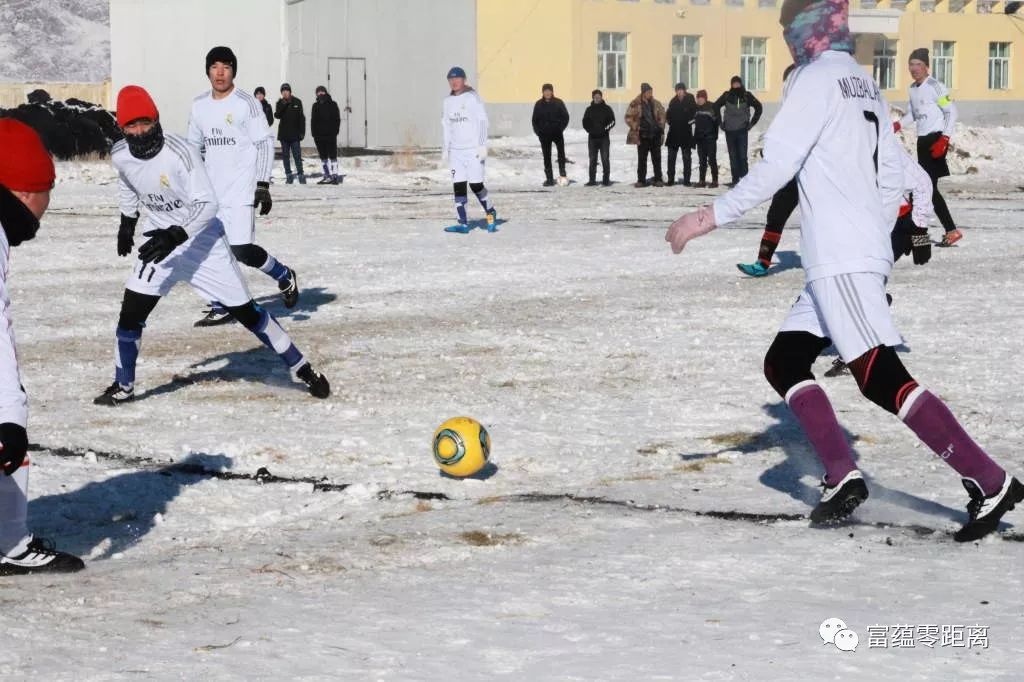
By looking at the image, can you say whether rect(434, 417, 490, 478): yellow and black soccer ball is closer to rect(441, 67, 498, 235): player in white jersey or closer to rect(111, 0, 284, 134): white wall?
rect(441, 67, 498, 235): player in white jersey

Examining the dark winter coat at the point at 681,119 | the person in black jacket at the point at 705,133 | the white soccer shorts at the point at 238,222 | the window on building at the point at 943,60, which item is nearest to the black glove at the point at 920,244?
the white soccer shorts at the point at 238,222

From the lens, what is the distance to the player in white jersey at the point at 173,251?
28.7ft

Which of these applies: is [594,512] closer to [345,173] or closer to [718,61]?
[345,173]

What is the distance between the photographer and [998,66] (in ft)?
201

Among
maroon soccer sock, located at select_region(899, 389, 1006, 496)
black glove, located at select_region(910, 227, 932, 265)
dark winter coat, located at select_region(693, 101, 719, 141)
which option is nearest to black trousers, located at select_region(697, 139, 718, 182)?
dark winter coat, located at select_region(693, 101, 719, 141)

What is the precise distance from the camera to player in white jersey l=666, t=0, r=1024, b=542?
18.5 ft

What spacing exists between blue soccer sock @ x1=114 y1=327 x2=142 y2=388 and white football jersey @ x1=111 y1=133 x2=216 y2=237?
645mm

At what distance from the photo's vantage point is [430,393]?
901 cm

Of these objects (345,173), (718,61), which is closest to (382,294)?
(345,173)

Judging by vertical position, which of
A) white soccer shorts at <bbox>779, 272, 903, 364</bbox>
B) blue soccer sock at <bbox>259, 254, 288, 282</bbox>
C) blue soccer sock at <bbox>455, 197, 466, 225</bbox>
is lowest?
blue soccer sock at <bbox>259, 254, 288, 282</bbox>

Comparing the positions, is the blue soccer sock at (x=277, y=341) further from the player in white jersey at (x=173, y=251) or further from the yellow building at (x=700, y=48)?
the yellow building at (x=700, y=48)

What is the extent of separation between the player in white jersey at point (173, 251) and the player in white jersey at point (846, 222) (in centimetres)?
385

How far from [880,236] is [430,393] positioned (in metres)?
3.81

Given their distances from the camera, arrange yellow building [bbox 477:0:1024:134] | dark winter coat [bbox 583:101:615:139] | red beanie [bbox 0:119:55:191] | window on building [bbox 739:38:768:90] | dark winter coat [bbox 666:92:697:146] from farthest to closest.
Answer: window on building [bbox 739:38:768:90]
yellow building [bbox 477:0:1024:134]
dark winter coat [bbox 583:101:615:139]
dark winter coat [bbox 666:92:697:146]
red beanie [bbox 0:119:55:191]
